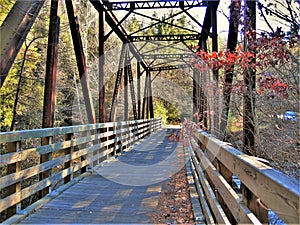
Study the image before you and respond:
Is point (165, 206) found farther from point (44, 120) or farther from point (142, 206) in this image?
point (44, 120)

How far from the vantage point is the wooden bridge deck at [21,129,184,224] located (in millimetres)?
2930

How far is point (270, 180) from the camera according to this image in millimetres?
1093

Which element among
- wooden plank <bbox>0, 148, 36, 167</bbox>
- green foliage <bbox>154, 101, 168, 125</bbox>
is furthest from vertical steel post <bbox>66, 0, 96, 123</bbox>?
green foliage <bbox>154, 101, 168, 125</bbox>

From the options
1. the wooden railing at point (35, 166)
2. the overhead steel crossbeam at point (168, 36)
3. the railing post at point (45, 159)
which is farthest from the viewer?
the overhead steel crossbeam at point (168, 36)

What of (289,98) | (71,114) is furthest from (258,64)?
(71,114)

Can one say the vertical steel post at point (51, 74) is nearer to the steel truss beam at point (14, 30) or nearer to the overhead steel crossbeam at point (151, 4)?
the steel truss beam at point (14, 30)

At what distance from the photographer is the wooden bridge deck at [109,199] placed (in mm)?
2930

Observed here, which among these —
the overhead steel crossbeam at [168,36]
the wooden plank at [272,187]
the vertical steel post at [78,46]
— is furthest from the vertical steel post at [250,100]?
the overhead steel crossbeam at [168,36]

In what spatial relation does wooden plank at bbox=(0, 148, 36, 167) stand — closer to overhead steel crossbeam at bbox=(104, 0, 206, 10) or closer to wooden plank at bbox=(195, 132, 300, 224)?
wooden plank at bbox=(195, 132, 300, 224)

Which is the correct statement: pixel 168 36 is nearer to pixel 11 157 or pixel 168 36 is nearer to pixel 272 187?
pixel 11 157

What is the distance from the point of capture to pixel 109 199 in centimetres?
363

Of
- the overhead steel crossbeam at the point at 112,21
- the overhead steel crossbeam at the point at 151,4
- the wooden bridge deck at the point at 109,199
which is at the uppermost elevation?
the overhead steel crossbeam at the point at 151,4

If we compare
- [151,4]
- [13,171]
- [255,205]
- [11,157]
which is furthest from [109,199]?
[151,4]

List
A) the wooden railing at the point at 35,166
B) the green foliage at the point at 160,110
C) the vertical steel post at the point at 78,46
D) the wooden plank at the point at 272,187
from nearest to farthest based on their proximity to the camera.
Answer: the wooden plank at the point at 272,187 < the wooden railing at the point at 35,166 < the vertical steel post at the point at 78,46 < the green foliage at the point at 160,110
